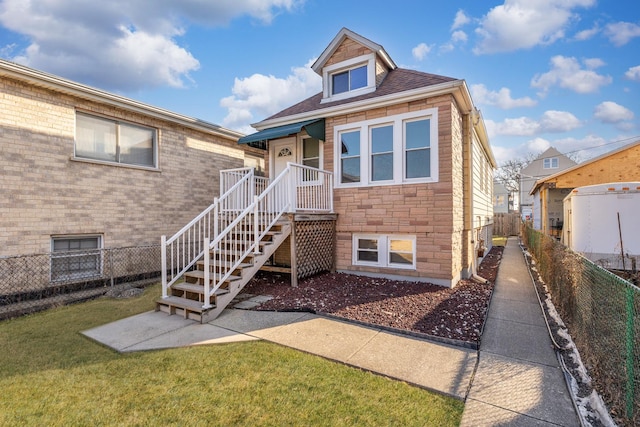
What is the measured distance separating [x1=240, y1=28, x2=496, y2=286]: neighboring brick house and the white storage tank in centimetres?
268

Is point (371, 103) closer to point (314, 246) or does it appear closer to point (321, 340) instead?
point (314, 246)

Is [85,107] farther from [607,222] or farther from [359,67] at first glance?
[607,222]

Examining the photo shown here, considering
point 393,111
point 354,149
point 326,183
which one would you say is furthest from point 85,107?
point 393,111

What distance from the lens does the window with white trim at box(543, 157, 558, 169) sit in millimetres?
34406

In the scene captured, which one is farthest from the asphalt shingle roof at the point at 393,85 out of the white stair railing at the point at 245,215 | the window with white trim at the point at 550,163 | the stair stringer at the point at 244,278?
the window with white trim at the point at 550,163

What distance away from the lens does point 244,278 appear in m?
5.75

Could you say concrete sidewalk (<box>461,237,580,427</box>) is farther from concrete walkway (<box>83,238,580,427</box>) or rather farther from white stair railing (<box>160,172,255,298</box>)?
white stair railing (<box>160,172,255,298</box>)

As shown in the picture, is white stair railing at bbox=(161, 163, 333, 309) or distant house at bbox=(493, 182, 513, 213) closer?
white stair railing at bbox=(161, 163, 333, 309)

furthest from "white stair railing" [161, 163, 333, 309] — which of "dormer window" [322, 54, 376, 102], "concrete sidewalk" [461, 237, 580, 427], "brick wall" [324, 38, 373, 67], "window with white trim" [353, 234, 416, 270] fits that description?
"concrete sidewalk" [461, 237, 580, 427]

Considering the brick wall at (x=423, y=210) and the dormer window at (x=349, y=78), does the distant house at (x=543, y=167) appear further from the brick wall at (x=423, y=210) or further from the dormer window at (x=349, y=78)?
the dormer window at (x=349, y=78)

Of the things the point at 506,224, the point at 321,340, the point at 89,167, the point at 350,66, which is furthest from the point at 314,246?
the point at 506,224

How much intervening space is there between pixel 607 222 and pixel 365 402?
8.13m

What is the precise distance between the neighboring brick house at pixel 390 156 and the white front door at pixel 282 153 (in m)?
0.06

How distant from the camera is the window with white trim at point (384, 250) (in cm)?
740
